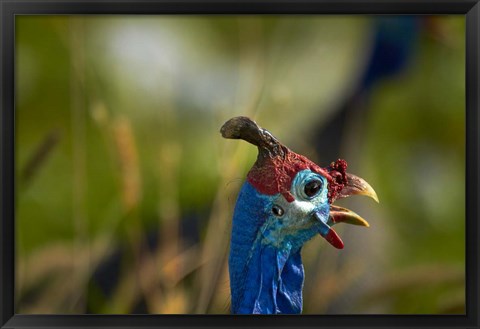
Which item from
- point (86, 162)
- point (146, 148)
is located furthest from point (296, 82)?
point (86, 162)

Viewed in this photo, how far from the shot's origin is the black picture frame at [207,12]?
3012 mm

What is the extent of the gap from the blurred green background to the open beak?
0.53 m

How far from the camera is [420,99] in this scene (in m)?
3.17

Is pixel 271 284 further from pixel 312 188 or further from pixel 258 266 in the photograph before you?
pixel 312 188

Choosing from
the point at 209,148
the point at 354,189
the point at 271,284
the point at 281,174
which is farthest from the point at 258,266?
the point at 209,148

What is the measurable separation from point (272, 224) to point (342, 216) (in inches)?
10.3

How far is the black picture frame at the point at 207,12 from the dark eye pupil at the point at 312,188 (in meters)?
0.70

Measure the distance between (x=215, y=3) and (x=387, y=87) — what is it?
83 centimetres

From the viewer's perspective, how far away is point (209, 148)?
3176mm

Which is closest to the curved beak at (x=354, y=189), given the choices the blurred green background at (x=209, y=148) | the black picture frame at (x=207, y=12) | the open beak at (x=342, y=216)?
the open beak at (x=342, y=216)

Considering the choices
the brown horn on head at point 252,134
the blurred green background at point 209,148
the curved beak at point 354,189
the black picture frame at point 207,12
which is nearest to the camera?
the brown horn on head at point 252,134

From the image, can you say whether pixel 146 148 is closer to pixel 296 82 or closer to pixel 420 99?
pixel 296 82

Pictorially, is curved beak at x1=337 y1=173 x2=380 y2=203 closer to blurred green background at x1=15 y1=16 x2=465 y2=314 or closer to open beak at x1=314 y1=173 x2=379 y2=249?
open beak at x1=314 y1=173 x2=379 y2=249

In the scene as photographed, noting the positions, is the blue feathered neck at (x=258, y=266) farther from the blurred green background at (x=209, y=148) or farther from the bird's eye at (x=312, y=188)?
the blurred green background at (x=209, y=148)
